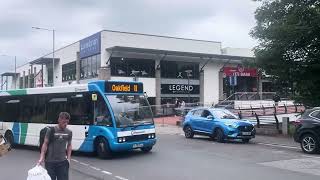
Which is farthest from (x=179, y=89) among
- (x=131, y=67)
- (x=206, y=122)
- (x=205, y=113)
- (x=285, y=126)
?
(x=206, y=122)

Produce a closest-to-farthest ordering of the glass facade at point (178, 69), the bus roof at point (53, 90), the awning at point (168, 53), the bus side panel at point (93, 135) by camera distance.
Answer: the bus side panel at point (93, 135)
the bus roof at point (53, 90)
the awning at point (168, 53)
the glass facade at point (178, 69)

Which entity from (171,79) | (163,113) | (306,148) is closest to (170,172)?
(306,148)

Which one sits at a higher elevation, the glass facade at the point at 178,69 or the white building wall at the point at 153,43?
the white building wall at the point at 153,43

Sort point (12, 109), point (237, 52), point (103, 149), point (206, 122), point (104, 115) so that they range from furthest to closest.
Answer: point (237, 52) → point (206, 122) → point (12, 109) → point (104, 115) → point (103, 149)

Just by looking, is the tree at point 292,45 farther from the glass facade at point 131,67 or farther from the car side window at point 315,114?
the glass facade at point 131,67

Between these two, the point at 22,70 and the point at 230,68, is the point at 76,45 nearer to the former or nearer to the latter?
the point at 230,68

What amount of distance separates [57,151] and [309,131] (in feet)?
37.8

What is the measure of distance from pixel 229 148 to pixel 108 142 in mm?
5506

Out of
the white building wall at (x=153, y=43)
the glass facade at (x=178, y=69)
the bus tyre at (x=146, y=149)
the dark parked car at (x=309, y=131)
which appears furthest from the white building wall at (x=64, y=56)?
the dark parked car at (x=309, y=131)

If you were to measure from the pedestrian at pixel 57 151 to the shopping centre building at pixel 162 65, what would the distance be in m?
42.0

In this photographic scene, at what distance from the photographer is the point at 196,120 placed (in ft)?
80.4

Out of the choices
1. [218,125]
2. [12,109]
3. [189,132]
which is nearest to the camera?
[12,109]

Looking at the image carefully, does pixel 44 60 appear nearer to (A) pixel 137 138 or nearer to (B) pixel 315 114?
(A) pixel 137 138

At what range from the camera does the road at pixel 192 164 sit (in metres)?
13.0
